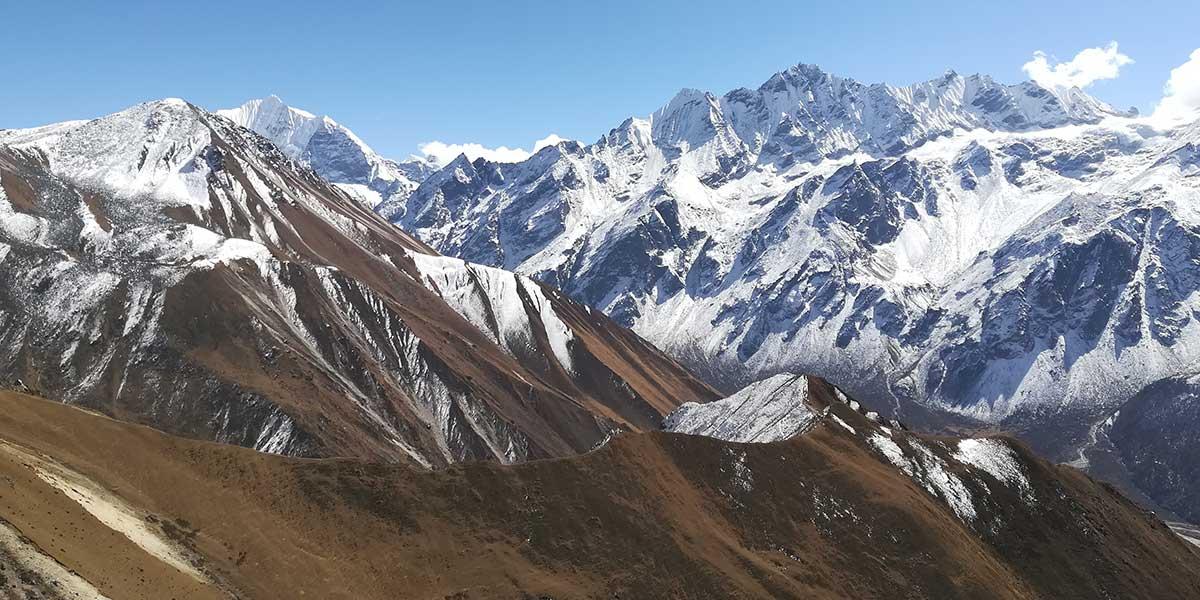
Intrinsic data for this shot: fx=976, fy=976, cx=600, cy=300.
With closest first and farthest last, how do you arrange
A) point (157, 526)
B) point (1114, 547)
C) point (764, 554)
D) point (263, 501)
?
point (157, 526), point (263, 501), point (764, 554), point (1114, 547)

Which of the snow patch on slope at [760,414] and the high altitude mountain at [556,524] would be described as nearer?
the high altitude mountain at [556,524]

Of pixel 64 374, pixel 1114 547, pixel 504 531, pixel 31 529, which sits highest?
pixel 1114 547

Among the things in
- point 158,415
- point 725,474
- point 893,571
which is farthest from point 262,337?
point 893,571

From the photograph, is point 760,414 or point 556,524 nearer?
point 556,524

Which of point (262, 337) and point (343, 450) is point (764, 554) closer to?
point (343, 450)

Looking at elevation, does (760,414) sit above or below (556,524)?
above

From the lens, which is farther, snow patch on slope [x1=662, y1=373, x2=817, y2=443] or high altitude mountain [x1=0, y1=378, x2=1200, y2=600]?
snow patch on slope [x1=662, y1=373, x2=817, y2=443]

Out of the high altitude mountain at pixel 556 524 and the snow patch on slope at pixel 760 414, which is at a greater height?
the snow patch on slope at pixel 760 414

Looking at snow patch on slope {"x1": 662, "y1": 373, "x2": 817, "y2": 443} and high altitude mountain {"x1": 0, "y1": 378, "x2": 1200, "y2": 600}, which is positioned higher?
snow patch on slope {"x1": 662, "y1": 373, "x2": 817, "y2": 443}
